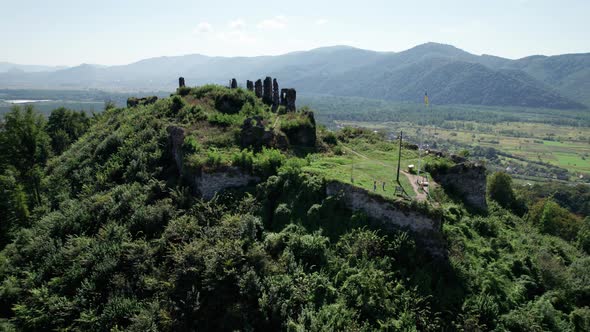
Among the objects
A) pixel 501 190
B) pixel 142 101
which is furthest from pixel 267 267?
pixel 142 101

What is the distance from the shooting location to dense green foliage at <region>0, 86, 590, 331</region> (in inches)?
743

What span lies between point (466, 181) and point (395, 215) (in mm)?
11480

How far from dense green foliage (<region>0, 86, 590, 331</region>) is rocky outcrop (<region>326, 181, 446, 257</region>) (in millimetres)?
574

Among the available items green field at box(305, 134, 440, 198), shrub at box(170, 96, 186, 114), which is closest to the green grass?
green field at box(305, 134, 440, 198)

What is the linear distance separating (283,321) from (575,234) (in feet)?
138

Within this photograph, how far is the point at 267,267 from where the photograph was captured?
20859 millimetres

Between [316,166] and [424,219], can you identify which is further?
[316,166]

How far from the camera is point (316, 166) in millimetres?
28203

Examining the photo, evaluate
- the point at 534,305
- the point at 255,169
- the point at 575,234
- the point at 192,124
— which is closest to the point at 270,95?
the point at 192,124

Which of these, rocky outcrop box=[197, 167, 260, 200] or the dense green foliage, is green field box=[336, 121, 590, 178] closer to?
the dense green foliage

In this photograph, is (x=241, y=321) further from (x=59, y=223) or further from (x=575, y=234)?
(x=575, y=234)

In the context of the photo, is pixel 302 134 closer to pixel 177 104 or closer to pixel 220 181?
pixel 220 181

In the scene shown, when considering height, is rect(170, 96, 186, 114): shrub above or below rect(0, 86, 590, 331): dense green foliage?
above

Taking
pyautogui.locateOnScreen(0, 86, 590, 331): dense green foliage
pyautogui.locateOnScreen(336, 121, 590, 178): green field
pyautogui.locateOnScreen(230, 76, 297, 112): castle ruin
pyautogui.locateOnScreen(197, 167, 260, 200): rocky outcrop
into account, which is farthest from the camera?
pyautogui.locateOnScreen(336, 121, 590, 178): green field
